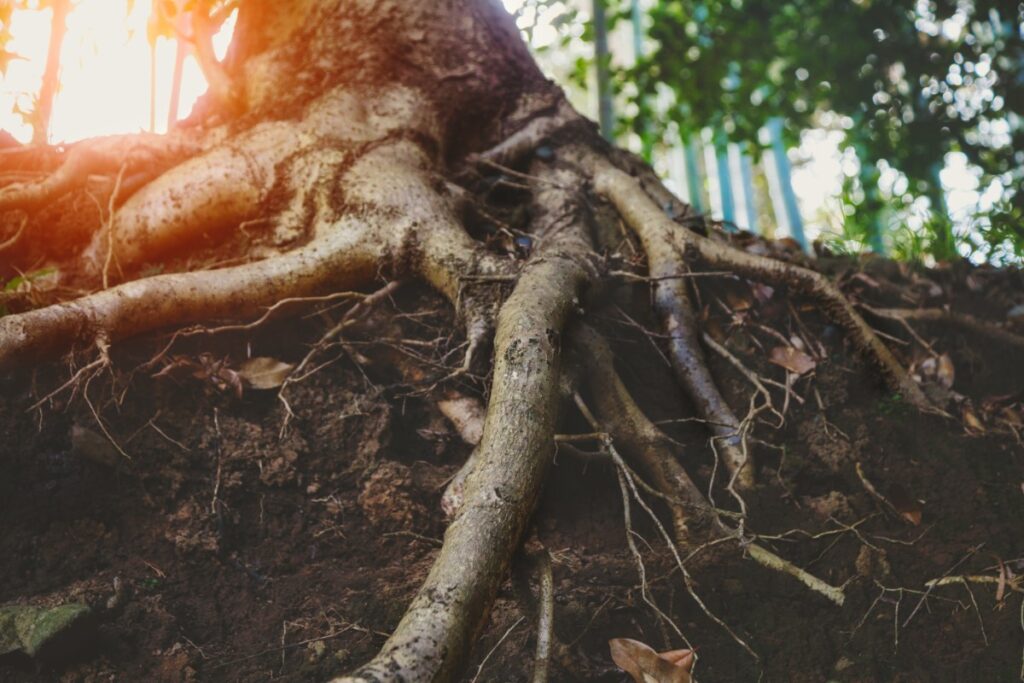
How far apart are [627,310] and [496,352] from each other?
0.76 m

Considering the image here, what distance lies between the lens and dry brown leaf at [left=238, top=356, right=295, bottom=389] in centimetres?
216

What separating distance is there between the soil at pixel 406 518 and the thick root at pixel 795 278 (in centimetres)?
7

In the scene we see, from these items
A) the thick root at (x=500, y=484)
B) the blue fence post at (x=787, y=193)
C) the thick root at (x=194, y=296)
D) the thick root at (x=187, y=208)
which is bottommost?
Result: the blue fence post at (x=787, y=193)

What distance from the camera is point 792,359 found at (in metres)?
2.40

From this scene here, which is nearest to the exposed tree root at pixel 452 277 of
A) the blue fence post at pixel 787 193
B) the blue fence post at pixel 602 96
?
the blue fence post at pixel 602 96

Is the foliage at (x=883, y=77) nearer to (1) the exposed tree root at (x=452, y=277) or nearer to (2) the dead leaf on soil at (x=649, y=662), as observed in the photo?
(1) the exposed tree root at (x=452, y=277)

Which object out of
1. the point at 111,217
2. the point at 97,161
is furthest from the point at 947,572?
the point at 97,161

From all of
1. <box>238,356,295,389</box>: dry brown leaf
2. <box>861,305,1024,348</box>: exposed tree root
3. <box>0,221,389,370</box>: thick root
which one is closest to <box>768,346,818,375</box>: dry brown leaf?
<box>861,305,1024,348</box>: exposed tree root

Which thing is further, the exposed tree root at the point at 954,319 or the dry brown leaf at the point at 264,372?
the exposed tree root at the point at 954,319

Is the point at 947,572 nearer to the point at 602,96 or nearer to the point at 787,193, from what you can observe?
the point at 602,96

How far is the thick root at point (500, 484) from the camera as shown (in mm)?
1182

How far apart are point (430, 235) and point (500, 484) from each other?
1129 millimetres

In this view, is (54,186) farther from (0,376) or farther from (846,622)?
(846,622)

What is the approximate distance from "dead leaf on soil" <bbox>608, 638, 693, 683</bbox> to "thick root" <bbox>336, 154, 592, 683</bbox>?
1.16 feet
